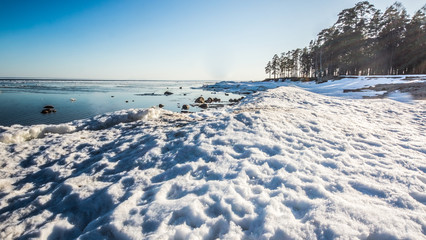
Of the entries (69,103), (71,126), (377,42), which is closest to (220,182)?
(71,126)

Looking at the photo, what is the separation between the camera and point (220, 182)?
10.7 feet

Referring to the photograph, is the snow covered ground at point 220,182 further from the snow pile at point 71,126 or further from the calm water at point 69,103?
the calm water at point 69,103

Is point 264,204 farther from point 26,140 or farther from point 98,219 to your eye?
point 26,140

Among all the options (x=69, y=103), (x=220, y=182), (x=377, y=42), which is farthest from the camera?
(x=377, y=42)

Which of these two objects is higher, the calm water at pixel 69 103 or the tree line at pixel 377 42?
the tree line at pixel 377 42

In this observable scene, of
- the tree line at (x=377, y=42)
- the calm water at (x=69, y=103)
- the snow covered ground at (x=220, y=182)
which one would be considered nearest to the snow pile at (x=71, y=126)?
the snow covered ground at (x=220, y=182)

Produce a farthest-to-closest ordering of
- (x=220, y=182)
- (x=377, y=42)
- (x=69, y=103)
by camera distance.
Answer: (x=377, y=42)
(x=69, y=103)
(x=220, y=182)

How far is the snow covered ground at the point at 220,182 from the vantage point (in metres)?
2.38

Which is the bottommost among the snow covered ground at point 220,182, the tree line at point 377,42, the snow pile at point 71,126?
the snow covered ground at point 220,182

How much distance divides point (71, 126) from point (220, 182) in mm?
6751

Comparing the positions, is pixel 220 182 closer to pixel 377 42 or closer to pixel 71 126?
pixel 71 126

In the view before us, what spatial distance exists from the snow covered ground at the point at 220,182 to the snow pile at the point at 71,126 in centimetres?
5

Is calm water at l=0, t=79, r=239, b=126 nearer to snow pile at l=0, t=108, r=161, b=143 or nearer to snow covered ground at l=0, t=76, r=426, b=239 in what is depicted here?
snow pile at l=0, t=108, r=161, b=143

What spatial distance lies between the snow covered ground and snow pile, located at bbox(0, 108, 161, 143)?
0.16ft
